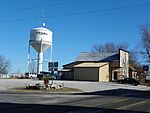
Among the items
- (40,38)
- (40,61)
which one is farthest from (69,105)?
(40,61)

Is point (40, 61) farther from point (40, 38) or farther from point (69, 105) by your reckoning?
point (69, 105)

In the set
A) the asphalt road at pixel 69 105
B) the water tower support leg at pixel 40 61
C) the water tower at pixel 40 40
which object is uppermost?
the water tower at pixel 40 40

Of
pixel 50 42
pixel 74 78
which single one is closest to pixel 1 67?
pixel 50 42

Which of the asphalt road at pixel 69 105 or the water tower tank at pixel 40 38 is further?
the water tower tank at pixel 40 38

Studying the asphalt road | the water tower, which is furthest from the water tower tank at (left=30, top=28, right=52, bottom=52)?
the asphalt road

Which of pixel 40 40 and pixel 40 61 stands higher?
pixel 40 40

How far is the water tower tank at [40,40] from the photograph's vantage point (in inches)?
3408

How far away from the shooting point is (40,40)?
8662 cm

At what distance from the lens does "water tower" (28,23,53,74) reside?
3408 inches

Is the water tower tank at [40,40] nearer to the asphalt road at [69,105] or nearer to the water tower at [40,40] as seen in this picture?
the water tower at [40,40]

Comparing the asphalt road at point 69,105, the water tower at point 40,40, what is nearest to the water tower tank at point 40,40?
the water tower at point 40,40

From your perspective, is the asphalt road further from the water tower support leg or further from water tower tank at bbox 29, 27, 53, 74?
the water tower support leg

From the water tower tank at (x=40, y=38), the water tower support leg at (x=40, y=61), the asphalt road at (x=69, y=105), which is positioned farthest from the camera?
the water tower support leg at (x=40, y=61)

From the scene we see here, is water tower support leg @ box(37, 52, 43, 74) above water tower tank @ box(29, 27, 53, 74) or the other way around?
the other way around
